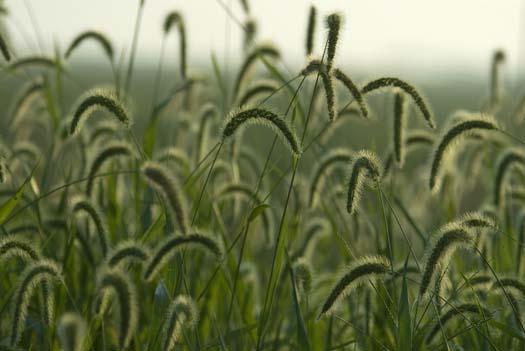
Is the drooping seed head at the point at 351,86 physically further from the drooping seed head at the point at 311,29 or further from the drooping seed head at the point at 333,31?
the drooping seed head at the point at 311,29

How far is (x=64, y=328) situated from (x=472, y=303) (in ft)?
6.66

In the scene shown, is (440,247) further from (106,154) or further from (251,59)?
(251,59)

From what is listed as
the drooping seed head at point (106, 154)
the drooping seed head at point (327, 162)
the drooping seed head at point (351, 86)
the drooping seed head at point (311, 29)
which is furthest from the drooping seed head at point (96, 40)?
the drooping seed head at point (351, 86)

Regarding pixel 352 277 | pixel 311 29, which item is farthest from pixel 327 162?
pixel 352 277

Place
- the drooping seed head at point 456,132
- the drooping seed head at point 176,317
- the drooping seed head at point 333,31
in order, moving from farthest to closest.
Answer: the drooping seed head at point 456,132 → the drooping seed head at point 333,31 → the drooping seed head at point 176,317

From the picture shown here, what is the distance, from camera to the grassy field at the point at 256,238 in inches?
129

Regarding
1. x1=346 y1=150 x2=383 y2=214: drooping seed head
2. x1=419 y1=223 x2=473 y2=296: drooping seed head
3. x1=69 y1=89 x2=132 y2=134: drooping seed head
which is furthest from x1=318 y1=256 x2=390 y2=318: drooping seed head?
x1=69 y1=89 x2=132 y2=134: drooping seed head

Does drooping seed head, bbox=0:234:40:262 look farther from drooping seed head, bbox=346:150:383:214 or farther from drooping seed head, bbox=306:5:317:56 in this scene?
drooping seed head, bbox=306:5:317:56

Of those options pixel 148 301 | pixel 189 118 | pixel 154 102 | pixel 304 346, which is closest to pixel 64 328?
pixel 304 346

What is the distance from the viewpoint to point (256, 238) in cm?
752

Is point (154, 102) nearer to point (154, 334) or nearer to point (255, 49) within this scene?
point (255, 49)

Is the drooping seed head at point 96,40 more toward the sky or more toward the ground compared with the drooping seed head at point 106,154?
more toward the sky

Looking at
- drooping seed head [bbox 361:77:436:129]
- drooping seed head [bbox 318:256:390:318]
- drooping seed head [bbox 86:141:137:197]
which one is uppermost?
drooping seed head [bbox 361:77:436:129]

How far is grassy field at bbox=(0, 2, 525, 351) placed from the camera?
3.29 metres
